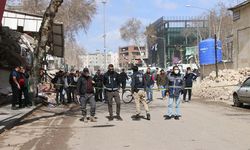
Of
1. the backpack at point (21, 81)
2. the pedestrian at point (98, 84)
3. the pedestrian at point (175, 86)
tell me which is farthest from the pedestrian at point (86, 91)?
the pedestrian at point (98, 84)

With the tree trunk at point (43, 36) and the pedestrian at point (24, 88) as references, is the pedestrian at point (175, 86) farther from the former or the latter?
the tree trunk at point (43, 36)

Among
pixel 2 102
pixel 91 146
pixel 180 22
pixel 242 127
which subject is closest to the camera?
pixel 91 146

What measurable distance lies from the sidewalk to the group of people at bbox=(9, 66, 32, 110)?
1.30 feet

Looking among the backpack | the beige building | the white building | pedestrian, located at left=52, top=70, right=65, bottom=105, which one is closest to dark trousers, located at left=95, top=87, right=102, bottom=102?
pedestrian, located at left=52, top=70, right=65, bottom=105

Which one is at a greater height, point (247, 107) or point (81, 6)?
point (81, 6)

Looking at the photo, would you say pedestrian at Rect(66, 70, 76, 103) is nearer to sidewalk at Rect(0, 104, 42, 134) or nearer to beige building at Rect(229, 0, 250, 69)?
sidewalk at Rect(0, 104, 42, 134)

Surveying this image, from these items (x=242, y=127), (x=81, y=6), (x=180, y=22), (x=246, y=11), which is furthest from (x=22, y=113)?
(x=180, y=22)

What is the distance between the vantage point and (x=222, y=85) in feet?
105

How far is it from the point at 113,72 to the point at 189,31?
90.7m

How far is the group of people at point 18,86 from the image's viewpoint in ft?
65.7

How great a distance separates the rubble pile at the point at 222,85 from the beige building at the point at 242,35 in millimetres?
4349

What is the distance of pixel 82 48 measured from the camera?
140 meters

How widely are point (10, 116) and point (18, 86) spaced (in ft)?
9.39

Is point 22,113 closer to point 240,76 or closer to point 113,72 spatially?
point 113,72
